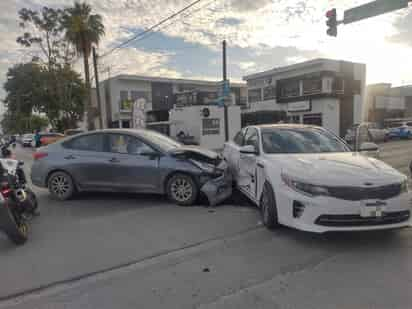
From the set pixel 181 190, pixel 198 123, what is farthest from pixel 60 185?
pixel 198 123

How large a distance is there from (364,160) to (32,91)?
4255 cm

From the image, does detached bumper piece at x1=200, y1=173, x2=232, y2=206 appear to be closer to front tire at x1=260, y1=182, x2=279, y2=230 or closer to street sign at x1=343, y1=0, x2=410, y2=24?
front tire at x1=260, y1=182, x2=279, y2=230

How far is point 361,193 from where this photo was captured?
10.8 ft

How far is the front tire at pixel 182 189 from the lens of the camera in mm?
5469

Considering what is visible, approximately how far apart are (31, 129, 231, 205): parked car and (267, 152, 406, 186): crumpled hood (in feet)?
5.55

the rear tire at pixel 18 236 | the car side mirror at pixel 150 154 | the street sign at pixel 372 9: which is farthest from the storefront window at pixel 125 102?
the rear tire at pixel 18 236

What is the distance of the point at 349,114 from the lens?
28.9 meters

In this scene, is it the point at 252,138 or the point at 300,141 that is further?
the point at 252,138

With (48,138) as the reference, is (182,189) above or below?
below

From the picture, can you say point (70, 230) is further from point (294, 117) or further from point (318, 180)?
point (294, 117)

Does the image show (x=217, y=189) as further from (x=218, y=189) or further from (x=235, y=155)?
(x=235, y=155)

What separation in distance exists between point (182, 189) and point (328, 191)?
2941mm

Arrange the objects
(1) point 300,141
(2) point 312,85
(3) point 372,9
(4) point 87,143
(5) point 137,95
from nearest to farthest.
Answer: (1) point 300,141 → (4) point 87,143 → (3) point 372,9 → (2) point 312,85 → (5) point 137,95

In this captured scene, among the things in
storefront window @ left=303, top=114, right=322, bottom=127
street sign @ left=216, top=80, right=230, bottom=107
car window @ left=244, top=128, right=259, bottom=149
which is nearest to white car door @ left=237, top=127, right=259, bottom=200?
car window @ left=244, top=128, right=259, bottom=149
